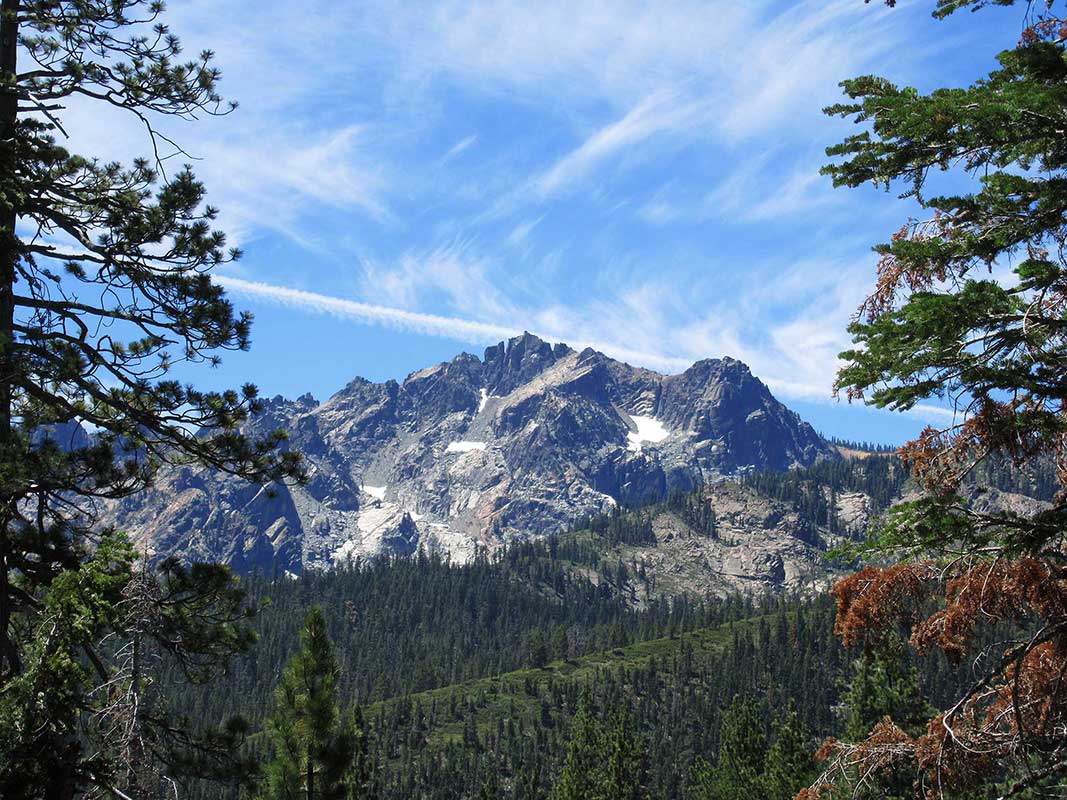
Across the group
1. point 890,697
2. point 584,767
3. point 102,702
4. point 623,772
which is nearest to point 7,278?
point 102,702

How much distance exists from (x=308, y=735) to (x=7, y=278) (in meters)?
17.8

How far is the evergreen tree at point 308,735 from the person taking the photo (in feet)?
83.9

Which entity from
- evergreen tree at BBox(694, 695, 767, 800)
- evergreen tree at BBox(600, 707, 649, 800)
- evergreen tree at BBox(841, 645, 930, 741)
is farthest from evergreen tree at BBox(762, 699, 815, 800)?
evergreen tree at BBox(841, 645, 930, 741)

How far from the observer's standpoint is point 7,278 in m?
12.7

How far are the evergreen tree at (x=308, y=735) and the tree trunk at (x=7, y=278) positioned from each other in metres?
13.7

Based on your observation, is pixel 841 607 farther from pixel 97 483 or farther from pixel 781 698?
pixel 781 698

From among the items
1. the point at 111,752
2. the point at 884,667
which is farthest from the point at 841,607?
the point at 884,667

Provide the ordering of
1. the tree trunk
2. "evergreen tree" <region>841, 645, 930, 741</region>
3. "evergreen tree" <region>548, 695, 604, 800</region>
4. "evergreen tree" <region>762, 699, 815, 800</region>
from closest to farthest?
the tree trunk, "evergreen tree" <region>841, 645, 930, 741</region>, "evergreen tree" <region>762, 699, 815, 800</region>, "evergreen tree" <region>548, 695, 604, 800</region>

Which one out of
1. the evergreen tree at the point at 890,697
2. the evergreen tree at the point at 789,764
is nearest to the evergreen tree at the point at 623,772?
the evergreen tree at the point at 789,764

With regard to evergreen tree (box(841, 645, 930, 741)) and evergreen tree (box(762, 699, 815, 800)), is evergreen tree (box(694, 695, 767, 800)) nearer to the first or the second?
evergreen tree (box(762, 699, 815, 800))

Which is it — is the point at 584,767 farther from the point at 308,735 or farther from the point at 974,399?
the point at 974,399

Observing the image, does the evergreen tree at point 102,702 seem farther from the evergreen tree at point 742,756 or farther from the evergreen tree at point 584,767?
the evergreen tree at point 584,767

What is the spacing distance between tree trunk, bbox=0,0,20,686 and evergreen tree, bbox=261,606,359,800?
13.7 metres

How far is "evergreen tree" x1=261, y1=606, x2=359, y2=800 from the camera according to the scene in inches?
1006
